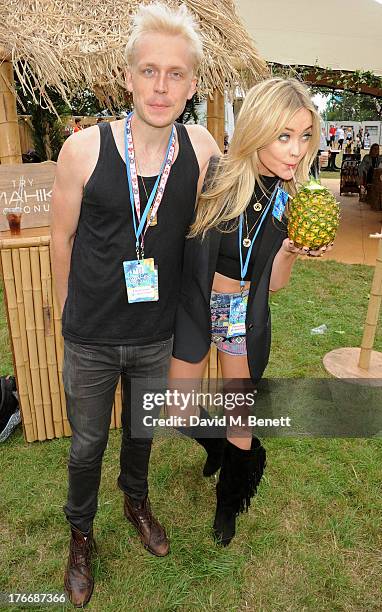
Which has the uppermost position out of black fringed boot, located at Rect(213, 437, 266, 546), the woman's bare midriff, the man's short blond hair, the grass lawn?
the man's short blond hair

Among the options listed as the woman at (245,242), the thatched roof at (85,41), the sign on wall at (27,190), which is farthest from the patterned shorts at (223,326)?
the thatched roof at (85,41)

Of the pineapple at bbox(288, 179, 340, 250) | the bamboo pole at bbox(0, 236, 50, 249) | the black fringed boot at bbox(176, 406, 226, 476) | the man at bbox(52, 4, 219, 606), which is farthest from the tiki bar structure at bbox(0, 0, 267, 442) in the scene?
the pineapple at bbox(288, 179, 340, 250)

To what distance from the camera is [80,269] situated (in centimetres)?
176

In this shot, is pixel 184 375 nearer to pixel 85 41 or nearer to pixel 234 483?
pixel 234 483

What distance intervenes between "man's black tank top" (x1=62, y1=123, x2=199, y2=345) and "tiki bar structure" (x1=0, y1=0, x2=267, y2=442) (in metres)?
0.90

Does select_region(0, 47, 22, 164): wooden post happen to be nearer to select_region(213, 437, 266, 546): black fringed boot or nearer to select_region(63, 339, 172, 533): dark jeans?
select_region(63, 339, 172, 533): dark jeans

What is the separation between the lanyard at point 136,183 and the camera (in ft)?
5.33

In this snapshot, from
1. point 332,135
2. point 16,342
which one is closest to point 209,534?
point 16,342

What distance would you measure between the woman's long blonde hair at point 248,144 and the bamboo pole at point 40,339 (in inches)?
44.5

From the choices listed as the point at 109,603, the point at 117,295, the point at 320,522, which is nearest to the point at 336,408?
the point at 320,522

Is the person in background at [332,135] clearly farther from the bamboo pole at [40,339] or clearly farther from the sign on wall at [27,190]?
the bamboo pole at [40,339]

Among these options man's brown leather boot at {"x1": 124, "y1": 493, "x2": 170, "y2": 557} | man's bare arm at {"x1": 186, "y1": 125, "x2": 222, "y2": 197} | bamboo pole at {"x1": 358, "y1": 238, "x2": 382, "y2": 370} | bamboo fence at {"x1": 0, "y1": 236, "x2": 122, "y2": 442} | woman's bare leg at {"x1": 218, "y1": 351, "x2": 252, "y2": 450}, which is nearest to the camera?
man's bare arm at {"x1": 186, "y1": 125, "x2": 222, "y2": 197}

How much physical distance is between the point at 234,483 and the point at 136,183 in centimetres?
142

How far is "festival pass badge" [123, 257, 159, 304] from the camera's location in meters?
1.71
